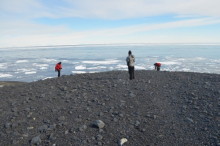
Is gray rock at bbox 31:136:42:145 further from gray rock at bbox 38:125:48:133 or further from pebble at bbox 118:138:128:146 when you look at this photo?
pebble at bbox 118:138:128:146

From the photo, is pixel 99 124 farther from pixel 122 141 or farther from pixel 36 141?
pixel 36 141

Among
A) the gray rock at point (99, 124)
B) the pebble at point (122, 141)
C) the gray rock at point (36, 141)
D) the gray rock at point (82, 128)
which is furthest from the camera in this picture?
the gray rock at point (99, 124)

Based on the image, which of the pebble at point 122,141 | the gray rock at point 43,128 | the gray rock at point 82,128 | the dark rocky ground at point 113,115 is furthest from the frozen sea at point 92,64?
the pebble at point 122,141

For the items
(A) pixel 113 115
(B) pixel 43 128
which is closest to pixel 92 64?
(A) pixel 113 115

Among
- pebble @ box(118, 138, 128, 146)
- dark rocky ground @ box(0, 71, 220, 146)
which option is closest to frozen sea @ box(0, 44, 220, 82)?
dark rocky ground @ box(0, 71, 220, 146)

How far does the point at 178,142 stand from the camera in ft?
13.9

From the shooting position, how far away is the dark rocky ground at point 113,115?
4.46 metres

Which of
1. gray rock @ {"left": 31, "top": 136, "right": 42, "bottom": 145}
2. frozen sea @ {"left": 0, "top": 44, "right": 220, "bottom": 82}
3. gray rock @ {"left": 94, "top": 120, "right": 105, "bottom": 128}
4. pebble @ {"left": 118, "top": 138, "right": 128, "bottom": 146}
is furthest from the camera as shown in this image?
frozen sea @ {"left": 0, "top": 44, "right": 220, "bottom": 82}

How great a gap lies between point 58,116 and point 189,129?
3.79 m

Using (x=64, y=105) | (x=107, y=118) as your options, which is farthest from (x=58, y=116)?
(x=107, y=118)

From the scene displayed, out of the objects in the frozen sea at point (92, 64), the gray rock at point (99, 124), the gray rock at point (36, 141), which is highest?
the gray rock at point (99, 124)

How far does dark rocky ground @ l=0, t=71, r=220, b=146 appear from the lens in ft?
14.6

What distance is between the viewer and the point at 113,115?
219 inches

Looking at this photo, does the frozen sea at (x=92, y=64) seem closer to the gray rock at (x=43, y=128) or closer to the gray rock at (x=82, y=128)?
the gray rock at (x=43, y=128)
